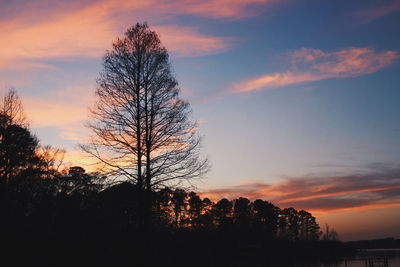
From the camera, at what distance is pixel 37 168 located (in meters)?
29.4

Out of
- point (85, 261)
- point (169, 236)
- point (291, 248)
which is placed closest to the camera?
point (85, 261)

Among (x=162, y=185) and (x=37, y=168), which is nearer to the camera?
(x=162, y=185)

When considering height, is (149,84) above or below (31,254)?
above

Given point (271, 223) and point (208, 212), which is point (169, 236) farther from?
point (271, 223)

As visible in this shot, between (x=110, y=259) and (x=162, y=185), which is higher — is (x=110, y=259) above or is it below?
below

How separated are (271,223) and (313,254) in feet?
64.7

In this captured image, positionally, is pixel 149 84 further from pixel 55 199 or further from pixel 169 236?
pixel 169 236

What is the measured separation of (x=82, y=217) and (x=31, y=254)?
261 inches

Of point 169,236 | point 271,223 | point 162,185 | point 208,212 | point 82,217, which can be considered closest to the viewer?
point 162,185

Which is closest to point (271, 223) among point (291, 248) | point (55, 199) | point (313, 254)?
point (313, 254)

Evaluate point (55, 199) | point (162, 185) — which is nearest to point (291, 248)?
point (55, 199)

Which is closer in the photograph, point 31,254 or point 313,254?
point 31,254

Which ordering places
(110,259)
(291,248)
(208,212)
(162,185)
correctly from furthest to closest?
(208,212), (291,248), (110,259), (162,185)

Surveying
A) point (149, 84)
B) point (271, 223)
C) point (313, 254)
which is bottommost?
point (313, 254)
